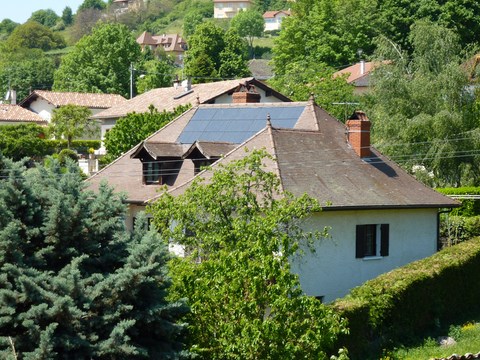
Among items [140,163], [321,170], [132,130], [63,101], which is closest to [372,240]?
[321,170]

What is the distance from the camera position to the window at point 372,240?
30875 mm

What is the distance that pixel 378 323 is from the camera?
82.4 feet

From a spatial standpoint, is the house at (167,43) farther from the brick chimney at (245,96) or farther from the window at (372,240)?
the window at (372,240)

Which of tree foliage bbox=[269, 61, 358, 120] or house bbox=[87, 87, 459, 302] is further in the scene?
tree foliage bbox=[269, 61, 358, 120]

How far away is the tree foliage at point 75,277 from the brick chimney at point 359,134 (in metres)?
14.7

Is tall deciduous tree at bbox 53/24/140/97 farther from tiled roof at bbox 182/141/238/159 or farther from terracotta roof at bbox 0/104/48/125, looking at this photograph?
tiled roof at bbox 182/141/238/159

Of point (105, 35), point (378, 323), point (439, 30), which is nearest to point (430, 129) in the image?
point (439, 30)

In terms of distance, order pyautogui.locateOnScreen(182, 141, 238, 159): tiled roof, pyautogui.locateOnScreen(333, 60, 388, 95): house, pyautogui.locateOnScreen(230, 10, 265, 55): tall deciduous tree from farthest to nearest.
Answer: pyautogui.locateOnScreen(230, 10, 265, 55): tall deciduous tree → pyautogui.locateOnScreen(333, 60, 388, 95): house → pyautogui.locateOnScreen(182, 141, 238, 159): tiled roof

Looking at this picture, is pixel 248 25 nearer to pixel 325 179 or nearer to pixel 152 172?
pixel 152 172

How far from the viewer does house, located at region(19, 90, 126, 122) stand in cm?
8256

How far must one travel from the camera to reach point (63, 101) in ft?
272

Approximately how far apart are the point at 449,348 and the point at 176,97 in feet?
122

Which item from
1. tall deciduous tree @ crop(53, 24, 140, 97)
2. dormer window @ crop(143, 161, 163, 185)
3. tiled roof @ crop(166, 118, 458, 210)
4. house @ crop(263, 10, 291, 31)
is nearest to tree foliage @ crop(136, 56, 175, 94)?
tall deciduous tree @ crop(53, 24, 140, 97)

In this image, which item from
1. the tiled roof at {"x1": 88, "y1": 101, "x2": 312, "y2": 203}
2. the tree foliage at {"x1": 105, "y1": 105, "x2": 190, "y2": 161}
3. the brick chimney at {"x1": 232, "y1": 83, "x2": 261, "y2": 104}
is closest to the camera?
the tiled roof at {"x1": 88, "y1": 101, "x2": 312, "y2": 203}
